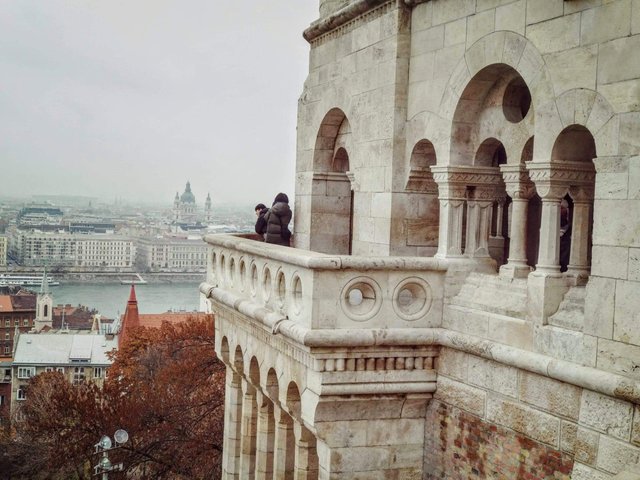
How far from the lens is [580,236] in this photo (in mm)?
7574

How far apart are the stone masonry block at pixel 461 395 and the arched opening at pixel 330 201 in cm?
388

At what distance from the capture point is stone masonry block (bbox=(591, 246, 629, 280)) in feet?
21.6

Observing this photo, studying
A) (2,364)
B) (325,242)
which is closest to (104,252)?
(2,364)

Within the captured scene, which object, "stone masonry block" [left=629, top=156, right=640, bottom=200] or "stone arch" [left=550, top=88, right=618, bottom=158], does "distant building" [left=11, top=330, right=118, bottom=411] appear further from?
"stone masonry block" [left=629, top=156, right=640, bottom=200]

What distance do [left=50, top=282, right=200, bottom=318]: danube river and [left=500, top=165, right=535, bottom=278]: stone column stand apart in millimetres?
119880

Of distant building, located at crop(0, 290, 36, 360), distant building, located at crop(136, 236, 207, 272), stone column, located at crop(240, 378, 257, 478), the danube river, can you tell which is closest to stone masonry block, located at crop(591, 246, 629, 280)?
stone column, located at crop(240, 378, 257, 478)

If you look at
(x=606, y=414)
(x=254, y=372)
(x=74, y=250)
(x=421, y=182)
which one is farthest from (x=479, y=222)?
(x=74, y=250)

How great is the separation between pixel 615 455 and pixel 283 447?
4.53 m

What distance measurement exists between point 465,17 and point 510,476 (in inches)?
145

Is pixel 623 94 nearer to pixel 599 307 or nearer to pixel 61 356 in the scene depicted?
pixel 599 307

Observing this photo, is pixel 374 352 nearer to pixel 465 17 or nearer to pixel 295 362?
pixel 295 362

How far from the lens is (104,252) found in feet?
574

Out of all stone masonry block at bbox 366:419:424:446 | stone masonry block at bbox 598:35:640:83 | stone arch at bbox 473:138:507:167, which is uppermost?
stone masonry block at bbox 598:35:640:83

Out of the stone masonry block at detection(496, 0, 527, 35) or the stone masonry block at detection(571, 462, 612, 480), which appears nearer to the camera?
the stone masonry block at detection(571, 462, 612, 480)
